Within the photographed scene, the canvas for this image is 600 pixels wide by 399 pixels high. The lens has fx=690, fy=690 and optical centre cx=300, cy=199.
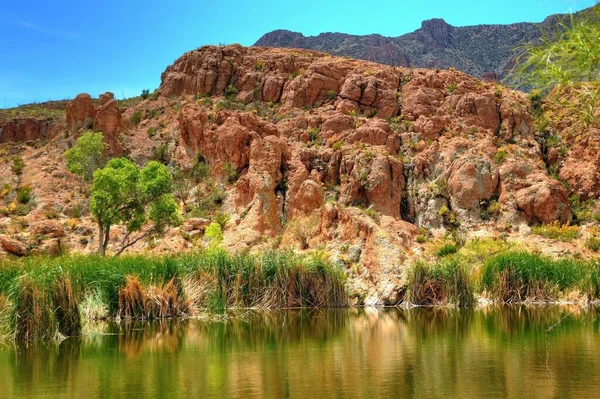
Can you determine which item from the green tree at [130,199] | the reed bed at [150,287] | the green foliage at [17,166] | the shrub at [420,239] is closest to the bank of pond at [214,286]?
the reed bed at [150,287]

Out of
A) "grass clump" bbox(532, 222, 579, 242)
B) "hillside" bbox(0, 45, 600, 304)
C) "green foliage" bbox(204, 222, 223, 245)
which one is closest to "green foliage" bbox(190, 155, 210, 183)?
"hillside" bbox(0, 45, 600, 304)

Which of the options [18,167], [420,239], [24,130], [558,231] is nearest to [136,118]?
[18,167]

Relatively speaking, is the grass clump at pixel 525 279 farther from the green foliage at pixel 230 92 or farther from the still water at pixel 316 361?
the green foliage at pixel 230 92

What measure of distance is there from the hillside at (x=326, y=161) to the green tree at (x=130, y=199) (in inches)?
98.7

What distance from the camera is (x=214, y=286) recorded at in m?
Answer: 31.3

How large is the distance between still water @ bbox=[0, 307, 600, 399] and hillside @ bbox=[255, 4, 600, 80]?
12700cm

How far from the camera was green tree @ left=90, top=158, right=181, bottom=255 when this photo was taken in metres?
50.8

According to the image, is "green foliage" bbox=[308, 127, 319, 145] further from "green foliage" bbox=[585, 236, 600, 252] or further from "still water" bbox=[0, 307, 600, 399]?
"still water" bbox=[0, 307, 600, 399]

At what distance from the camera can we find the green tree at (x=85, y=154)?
62906 millimetres

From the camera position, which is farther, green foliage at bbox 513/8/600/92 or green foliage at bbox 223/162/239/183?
green foliage at bbox 223/162/239/183

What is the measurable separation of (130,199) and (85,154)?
12.8 meters

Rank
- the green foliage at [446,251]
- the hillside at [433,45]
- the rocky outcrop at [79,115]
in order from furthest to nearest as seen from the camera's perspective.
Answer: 1. the hillside at [433,45]
2. the rocky outcrop at [79,115]
3. the green foliage at [446,251]

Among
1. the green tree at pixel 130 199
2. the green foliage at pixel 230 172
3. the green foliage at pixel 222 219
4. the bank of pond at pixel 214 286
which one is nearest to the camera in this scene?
the bank of pond at pixel 214 286

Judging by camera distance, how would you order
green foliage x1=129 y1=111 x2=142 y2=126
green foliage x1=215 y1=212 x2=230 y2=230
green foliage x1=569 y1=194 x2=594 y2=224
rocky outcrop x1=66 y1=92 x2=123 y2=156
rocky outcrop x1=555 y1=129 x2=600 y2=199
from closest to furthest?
green foliage x1=569 y1=194 x2=594 y2=224 < green foliage x1=215 y1=212 x2=230 y2=230 < rocky outcrop x1=555 y1=129 x2=600 y2=199 < rocky outcrop x1=66 y1=92 x2=123 y2=156 < green foliage x1=129 y1=111 x2=142 y2=126
